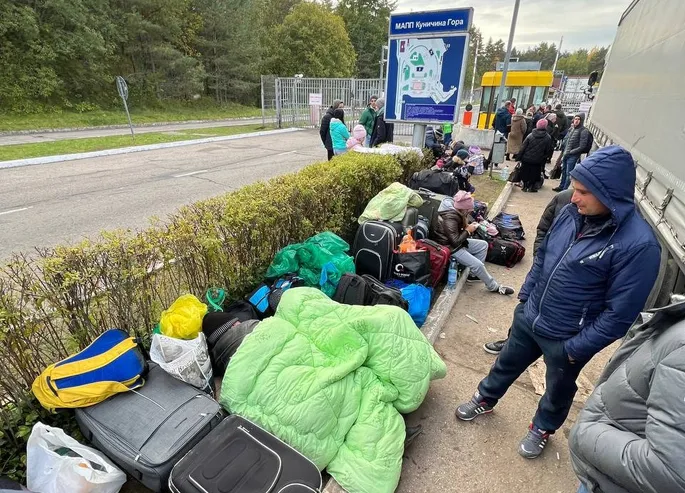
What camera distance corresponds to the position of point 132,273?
7.98ft

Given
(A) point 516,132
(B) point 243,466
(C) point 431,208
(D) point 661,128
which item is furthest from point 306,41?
(B) point 243,466

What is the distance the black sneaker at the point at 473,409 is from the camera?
2.61 m

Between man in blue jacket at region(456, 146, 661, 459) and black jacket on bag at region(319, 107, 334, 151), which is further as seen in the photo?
black jacket on bag at region(319, 107, 334, 151)

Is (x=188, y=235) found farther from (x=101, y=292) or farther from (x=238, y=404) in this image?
(x=238, y=404)

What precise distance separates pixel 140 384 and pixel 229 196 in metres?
1.85

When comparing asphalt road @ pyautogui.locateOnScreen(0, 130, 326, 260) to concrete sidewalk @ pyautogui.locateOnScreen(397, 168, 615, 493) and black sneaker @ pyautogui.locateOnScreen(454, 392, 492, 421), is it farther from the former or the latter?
black sneaker @ pyautogui.locateOnScreen(454, 392, 492, 421)

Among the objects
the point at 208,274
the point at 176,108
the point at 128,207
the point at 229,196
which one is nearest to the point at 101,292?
the point at 208,274

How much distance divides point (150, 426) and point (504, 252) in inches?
185

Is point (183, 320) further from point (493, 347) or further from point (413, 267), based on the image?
point (493, 347)

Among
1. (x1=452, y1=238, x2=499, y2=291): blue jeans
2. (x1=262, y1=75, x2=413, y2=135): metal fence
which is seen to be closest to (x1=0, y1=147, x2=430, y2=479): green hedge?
(x1=452, y1=238, x2=499, y2=291): blue jeans

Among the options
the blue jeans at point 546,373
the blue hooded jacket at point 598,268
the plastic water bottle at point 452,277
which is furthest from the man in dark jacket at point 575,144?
the blue hooded jacket at point 598,268

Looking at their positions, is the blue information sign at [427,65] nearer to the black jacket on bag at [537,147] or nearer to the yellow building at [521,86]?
the black jacket on bag at [537,147]

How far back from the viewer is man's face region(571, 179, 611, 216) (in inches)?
69.7

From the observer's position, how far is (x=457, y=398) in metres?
2.82
